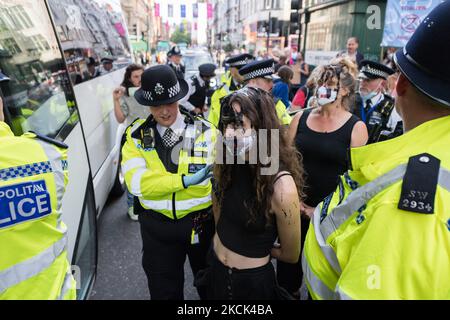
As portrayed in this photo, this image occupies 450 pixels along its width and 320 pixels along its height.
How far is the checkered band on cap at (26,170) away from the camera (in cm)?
117

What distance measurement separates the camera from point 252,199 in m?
1.71

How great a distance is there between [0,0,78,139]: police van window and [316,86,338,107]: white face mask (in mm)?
1938

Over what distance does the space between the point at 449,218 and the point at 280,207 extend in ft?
2.99

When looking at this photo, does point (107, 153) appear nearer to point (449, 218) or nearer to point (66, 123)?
point (66, 123)

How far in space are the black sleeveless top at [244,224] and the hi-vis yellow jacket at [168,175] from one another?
360mm

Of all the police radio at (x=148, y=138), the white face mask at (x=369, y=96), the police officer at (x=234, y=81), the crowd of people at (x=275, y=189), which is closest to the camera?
the crowd of people at (x=275, y=189)

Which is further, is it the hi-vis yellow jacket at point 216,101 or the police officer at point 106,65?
the police officer at point 106,65

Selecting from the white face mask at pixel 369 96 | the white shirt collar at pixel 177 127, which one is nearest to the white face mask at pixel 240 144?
the white shirt collar at pixel 177 127

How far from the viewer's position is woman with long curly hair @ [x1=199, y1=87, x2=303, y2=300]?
5.50 feet

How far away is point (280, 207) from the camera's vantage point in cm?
167

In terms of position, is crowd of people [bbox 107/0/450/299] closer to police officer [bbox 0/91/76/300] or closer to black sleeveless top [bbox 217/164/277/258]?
black sleeveless top [bbox 217/164/277/258]

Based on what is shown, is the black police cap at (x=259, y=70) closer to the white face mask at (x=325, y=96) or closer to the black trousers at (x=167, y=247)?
the white face mask at (x=325, y=96)

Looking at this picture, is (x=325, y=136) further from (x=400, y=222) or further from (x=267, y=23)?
(x=267, y=23)

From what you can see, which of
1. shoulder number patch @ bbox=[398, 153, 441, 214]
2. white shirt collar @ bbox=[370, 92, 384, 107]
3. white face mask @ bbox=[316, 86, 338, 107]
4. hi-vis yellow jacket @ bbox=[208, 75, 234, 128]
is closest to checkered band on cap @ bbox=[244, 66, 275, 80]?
hi-vis yellow jacket @ bbox=[208, 75, 234, 128]
